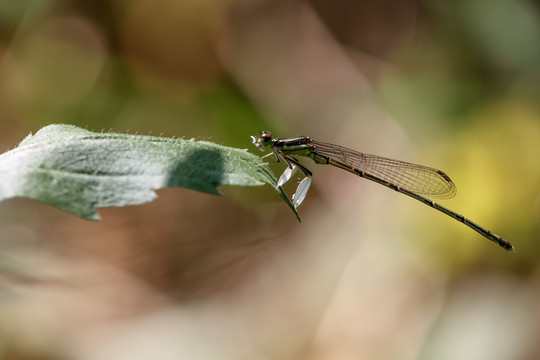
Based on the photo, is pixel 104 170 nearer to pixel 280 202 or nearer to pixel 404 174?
pixel 404 174

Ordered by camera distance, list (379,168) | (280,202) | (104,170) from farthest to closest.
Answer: (280,202)
(379,168)
(104,170)

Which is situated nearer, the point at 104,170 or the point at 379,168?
the point at 104,170

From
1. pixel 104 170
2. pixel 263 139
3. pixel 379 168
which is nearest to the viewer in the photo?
pixel 104 170

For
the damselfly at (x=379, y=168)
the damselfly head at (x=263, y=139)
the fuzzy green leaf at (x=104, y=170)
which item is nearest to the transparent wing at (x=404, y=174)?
the damselfly at (x=379, y=168)

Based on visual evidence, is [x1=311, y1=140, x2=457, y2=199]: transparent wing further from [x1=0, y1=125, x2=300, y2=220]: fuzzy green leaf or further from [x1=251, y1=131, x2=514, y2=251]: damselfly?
[x1=0, y1=125, x2=300, y2=220]: fuzzy green leaf

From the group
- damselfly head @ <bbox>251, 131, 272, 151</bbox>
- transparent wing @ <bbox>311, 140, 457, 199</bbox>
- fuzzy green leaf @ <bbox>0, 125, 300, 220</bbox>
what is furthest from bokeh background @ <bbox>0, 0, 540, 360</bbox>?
fuzzy green leaf @ <bbox>0, 125, 300, 220</bbox>

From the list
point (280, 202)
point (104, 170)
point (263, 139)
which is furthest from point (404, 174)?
point (104, 170)

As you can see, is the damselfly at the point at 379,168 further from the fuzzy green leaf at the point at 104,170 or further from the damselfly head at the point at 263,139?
the fuzzy green leaf at the point at 104,170
